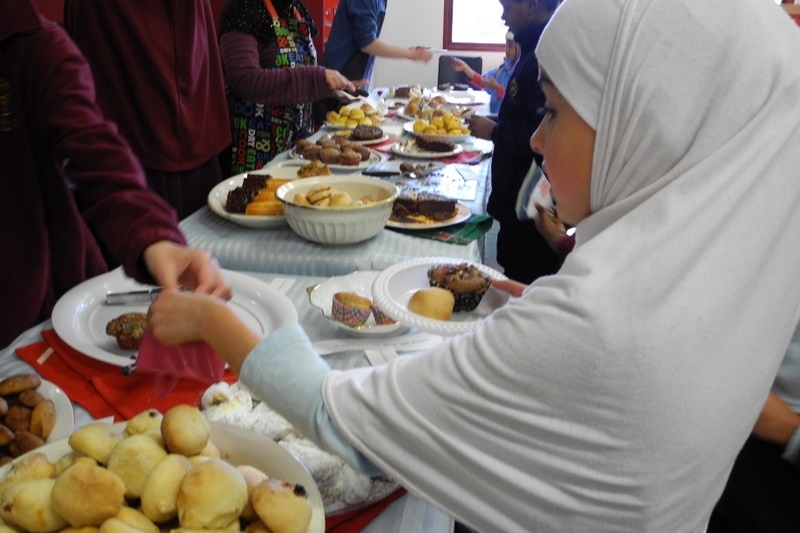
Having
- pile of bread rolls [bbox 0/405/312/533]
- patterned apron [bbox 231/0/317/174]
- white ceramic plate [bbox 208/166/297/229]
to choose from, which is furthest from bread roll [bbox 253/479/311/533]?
patterned apron [bbox 231/0/317/174]

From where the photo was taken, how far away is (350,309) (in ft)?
3.67

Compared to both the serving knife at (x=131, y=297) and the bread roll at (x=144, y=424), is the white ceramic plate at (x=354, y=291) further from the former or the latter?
the bread roll at (x=144, y=424)

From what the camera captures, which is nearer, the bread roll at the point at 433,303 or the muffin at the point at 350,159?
the bread roll at the point at 433,303

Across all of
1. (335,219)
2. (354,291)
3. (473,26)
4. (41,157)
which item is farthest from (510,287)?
(473,26)

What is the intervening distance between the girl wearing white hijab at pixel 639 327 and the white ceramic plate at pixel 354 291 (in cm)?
43

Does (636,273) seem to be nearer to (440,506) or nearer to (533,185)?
(440,506)

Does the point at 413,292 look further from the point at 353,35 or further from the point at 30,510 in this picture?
the point at 353,35

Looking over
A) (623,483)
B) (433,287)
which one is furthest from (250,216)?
(623,483)

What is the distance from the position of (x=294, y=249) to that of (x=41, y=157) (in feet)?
1.88

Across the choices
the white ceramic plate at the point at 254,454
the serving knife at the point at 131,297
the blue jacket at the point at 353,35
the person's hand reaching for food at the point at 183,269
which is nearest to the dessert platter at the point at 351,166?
the serving knife at the point at 131,297

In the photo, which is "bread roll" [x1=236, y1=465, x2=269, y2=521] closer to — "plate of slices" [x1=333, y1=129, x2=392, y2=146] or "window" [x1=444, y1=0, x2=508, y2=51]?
"plate of slices" [x1=333, y1=129, x2=392, y2=146]

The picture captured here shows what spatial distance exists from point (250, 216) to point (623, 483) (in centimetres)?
122

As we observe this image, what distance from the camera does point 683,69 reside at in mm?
608

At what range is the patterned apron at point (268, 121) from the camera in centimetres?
252
